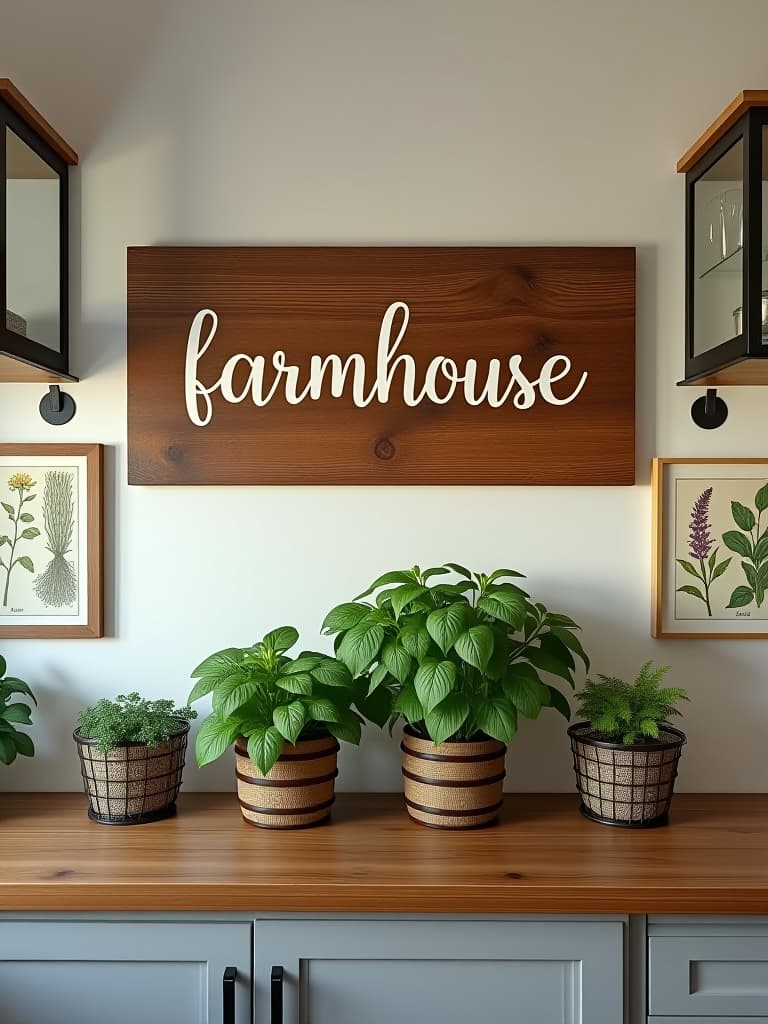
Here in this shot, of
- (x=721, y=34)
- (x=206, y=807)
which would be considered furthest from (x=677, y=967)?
(x=721, y=34)

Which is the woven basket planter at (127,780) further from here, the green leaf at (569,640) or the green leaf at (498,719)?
the green leaf at (569,640)

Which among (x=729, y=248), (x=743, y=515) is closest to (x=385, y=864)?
(x=743, y=515)

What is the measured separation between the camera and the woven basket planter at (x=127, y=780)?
1.65m

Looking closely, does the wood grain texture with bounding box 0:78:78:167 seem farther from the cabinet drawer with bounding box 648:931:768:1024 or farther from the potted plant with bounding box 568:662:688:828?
the cabinet drawer with bounding box 648:931:768:1024

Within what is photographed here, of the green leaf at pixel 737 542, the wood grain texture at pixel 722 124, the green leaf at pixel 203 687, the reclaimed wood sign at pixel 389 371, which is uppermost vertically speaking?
the wood grain texture at pixel 722 124

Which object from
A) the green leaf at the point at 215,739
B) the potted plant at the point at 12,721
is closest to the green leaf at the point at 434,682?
the green leaf at the point at 215,739

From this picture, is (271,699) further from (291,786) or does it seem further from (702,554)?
(702,554)

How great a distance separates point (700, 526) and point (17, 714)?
1.41m

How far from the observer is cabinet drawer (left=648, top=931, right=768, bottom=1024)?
1.41 m

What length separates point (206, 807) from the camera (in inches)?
69.8

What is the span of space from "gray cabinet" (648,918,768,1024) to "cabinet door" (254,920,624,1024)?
66 mm

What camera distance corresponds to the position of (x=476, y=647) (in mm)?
1506

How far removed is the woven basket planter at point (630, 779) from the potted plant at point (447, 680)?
0.47 feet

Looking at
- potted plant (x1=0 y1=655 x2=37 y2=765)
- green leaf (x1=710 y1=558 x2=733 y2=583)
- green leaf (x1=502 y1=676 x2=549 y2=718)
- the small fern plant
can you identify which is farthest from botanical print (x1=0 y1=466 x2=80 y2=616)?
green leaf (x1=710 y1=558 x2=733 y2=583)
